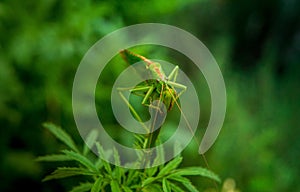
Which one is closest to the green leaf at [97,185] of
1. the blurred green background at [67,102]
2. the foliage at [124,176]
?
the foliage at [124,176]

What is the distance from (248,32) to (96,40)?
5.29 feet

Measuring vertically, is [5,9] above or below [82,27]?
above

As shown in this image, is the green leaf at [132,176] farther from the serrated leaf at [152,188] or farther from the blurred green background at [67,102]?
the blurred green background at [67,102]

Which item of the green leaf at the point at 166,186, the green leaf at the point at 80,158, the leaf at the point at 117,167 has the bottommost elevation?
the green leaf at the point at 166,186

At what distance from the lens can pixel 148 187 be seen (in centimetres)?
62

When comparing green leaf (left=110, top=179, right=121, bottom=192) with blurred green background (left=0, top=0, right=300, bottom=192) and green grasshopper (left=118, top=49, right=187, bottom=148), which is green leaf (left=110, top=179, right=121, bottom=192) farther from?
blurred green background (left=0, top=0, right=300, bottom=192)

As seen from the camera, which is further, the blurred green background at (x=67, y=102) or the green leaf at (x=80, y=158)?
the blurred green background at (x=67, y=102)

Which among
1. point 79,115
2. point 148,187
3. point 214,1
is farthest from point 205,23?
point 148,187

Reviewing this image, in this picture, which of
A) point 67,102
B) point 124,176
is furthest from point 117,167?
point 67,102

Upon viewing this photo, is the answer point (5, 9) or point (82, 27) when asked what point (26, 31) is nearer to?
point (5, 9)

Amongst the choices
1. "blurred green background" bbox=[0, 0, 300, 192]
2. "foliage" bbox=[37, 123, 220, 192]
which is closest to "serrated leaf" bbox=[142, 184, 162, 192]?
"foliage" bbox=[37, 123, 220, 192]

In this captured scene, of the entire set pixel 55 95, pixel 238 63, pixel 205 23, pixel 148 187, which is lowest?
pixel 148 187

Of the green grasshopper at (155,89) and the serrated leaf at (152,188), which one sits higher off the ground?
the green grasshopper at (155,89)

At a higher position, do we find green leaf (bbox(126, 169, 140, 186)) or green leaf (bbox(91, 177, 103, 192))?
green leaf (bbox(126, 169, 140, 186))
